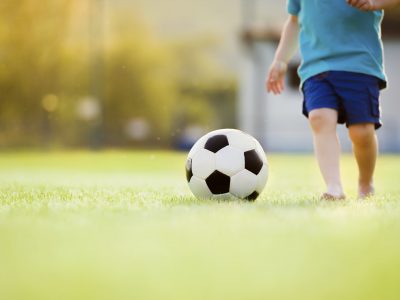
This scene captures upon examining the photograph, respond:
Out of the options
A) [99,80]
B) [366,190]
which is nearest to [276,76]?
[366,190]

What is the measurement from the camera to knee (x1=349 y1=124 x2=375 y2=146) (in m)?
3.97

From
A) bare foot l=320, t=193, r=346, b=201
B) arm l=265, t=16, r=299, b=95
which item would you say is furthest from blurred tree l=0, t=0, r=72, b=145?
bare foot l=320, t=193, r=346, b=201

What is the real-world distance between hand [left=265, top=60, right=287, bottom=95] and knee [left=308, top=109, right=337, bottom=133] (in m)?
0.48

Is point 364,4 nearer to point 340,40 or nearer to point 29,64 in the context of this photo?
point 340,40

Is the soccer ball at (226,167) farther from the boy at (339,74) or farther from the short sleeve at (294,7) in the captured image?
the short sleeve at (294,7)

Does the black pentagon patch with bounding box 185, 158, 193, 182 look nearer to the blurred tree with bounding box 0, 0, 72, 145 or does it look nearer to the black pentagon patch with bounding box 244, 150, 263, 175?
the black pentagon patch with bounding box 244, 150, 263, 175

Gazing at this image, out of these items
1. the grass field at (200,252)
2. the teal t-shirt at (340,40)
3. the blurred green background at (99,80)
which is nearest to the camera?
the grass field at (200,252)

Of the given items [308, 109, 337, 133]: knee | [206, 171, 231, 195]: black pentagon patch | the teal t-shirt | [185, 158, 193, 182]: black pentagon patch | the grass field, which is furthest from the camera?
the teal t-shirt

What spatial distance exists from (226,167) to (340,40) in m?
1.02

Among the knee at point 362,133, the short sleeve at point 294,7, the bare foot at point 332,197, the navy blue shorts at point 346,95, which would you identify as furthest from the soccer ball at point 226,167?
the short sleeve at point 294,7

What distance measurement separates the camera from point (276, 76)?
426cm

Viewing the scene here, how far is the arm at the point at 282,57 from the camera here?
167 inches

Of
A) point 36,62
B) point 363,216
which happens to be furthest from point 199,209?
point 36,62

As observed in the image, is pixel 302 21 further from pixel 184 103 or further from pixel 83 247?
pixel 184 103
